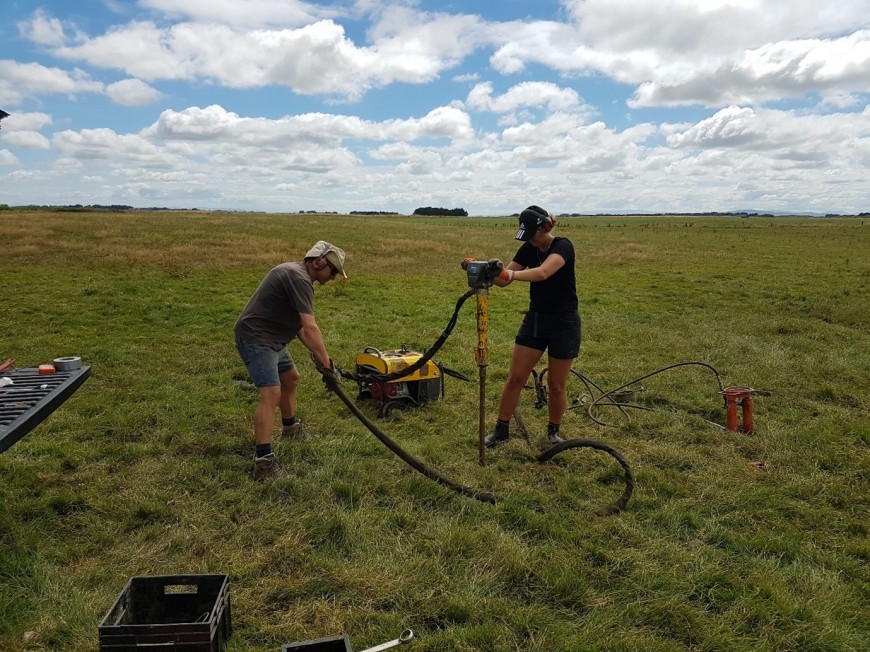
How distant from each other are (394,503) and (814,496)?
337cm

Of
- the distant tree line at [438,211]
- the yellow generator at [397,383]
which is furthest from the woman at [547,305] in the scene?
the distant tree line at [438,211]

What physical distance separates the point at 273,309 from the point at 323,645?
9.33ft

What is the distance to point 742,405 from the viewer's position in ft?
20.0

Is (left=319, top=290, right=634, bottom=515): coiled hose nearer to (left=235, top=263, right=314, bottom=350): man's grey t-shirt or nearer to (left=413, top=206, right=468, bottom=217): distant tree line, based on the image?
(left=235, top=263, right=314, bottom=350): man's grey t-shirt

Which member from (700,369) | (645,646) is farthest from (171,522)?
(700,369)

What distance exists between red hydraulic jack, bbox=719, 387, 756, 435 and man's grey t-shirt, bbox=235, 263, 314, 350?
432 cm

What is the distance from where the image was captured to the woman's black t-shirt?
5238mm

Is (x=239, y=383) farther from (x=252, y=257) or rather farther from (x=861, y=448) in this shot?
(x=252, y=257)

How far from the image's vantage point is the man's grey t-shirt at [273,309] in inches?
190

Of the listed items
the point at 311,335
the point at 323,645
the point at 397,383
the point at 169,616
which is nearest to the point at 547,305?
the point at 311,335

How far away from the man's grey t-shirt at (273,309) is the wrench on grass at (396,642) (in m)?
2.59

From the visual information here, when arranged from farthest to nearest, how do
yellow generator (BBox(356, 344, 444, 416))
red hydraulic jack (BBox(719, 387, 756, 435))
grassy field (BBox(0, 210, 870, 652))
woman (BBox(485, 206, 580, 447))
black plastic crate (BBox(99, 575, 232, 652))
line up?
yellow generator (BBox(356, 344, 444, 416)), red hydraulic jack (BBox(719, 387, 756, 435)), woman (BBox(485, 206, 580, 447)), grassy field (BBox(0, 210, 870, 652)), black plastic crate (BBox(99, 575, 232, 652))

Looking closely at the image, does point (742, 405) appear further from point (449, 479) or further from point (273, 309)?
A: point (273, 309)

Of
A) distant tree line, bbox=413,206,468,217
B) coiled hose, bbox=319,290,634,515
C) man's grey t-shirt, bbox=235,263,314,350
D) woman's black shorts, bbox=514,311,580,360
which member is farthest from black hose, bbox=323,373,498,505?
distant tree line, bbox=413,206,468,217
